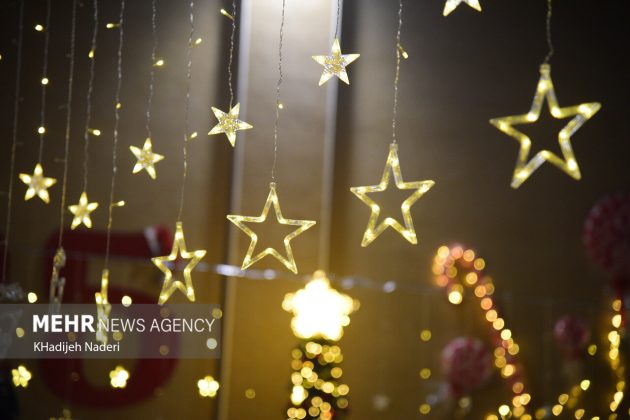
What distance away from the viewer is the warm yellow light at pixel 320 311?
242 inches

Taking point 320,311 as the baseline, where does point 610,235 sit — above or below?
above

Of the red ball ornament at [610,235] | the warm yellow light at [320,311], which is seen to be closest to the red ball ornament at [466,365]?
the warm yellow light at [320,311]

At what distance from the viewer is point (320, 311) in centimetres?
622

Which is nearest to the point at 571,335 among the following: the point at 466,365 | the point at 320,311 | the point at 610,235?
the point at 610,235

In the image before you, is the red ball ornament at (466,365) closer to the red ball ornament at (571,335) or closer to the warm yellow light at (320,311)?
the red ball ornament at (571,335)

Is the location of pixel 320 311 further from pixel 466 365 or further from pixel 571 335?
pixel 571 335

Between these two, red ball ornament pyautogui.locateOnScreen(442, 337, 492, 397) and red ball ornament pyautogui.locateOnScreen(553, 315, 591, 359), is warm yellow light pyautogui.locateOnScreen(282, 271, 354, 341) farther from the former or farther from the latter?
red ball ornament pyautogui.locateOnScreen(553, 315, 591, 359)

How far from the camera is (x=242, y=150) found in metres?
6.97

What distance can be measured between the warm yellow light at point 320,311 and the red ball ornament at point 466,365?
0.84 metres

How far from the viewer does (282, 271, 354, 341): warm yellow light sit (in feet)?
20.2

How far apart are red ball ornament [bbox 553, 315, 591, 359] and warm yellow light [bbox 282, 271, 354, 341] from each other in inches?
62.1

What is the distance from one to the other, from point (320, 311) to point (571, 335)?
5.97ft

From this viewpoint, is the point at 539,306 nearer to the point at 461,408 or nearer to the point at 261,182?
the point at 461,408

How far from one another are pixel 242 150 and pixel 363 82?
1187 millimetres
